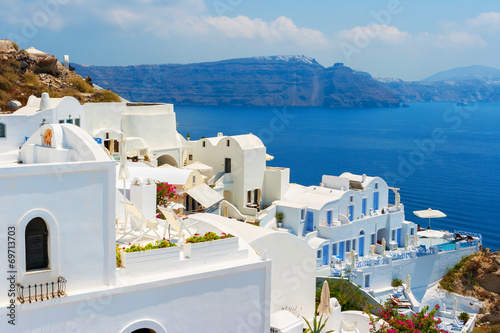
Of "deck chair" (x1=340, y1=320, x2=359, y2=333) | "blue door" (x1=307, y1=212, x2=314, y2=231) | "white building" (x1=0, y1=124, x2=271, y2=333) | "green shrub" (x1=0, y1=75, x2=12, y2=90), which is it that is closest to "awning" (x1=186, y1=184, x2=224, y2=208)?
"blue door" (x1=307, y1=212, x2=314, y2=231)

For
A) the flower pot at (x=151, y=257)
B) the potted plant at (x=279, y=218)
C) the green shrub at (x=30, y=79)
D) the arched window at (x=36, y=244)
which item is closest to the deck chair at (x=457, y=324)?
the potted plant at (x=279, y=218)

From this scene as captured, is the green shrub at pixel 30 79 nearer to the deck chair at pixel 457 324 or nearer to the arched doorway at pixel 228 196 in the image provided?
the arched doorway at pixel 228 196

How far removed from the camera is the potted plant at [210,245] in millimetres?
13539

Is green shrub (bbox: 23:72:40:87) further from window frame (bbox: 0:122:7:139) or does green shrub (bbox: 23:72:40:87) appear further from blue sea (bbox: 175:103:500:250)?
blue sea (bbox: 175:103:500:250)

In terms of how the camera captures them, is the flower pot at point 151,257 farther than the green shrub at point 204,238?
No

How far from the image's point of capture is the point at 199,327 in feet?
43.6

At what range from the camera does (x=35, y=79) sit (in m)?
38.9

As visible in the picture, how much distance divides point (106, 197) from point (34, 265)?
2011 mm

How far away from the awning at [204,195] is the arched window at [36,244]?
17.2 m

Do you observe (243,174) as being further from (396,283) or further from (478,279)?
(478,279)

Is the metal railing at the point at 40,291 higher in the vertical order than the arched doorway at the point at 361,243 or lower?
higher

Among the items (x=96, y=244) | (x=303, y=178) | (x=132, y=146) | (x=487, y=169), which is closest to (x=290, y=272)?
(x=96, y=244)

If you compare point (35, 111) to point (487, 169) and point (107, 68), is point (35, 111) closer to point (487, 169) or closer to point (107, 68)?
point (487, 169)

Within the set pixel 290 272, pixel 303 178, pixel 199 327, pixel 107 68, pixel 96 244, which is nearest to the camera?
pixel 96 244
